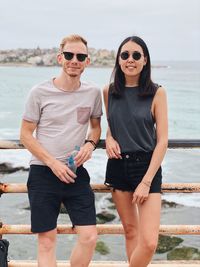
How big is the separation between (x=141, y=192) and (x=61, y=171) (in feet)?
1.91

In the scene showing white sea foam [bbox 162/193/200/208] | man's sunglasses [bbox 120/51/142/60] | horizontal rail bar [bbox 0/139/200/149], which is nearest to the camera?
man's sunglasses [bbox 120/51/142/60]

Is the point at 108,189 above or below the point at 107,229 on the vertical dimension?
above

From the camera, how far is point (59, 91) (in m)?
3.20

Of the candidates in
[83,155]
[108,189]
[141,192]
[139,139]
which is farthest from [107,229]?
[139,139]

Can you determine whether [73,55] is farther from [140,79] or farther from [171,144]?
[171,144]

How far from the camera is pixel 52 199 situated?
319 cm

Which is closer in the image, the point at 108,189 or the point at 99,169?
the point at 108,189

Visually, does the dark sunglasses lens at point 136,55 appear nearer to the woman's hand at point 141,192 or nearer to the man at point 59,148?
the man at point 59,148

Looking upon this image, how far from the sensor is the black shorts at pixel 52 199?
3164mm

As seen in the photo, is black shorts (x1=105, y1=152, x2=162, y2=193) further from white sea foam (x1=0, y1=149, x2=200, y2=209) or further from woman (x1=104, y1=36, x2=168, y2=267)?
white sea foam (x1=0, y1=149, x2=200, y2=209)

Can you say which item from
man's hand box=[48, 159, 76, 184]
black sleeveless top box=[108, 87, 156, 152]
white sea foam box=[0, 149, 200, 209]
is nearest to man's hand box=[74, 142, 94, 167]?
man's hand box=[48, 159, 76, 184]

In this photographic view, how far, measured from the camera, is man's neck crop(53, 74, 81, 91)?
3207 mm

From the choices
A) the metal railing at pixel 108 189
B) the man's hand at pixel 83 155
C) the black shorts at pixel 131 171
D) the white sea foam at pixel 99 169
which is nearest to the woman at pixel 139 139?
the black shorts at pixel 131 171

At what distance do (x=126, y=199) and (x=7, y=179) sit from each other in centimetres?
1577
